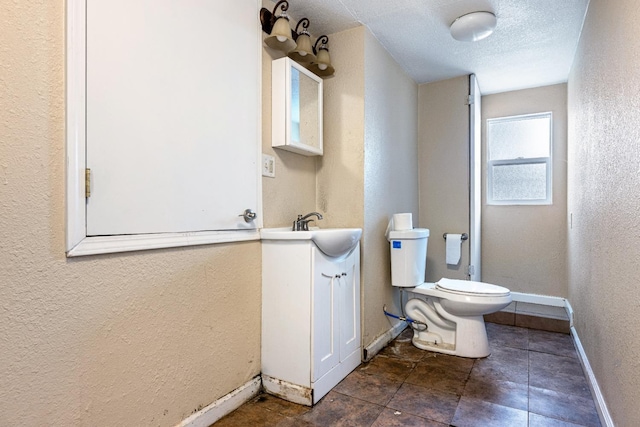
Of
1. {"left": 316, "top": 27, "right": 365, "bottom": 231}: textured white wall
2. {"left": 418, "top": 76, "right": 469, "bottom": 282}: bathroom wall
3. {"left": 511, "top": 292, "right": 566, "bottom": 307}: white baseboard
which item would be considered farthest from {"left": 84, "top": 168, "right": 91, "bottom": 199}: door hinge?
{"left": 511, "top": 292, "right": 566, "bottom": 307}: white baseboard

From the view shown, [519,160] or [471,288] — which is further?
[519,160]

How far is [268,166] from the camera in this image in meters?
1.82

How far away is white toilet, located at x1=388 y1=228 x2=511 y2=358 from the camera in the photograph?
2117 millimetres

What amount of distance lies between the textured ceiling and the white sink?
126cm

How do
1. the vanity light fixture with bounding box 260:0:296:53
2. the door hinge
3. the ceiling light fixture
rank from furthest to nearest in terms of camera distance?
the ceiling light fixture
the vanity light fixture with bounding box 260:0:296:53
the door hinge

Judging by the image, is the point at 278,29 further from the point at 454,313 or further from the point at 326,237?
the point at 454,313

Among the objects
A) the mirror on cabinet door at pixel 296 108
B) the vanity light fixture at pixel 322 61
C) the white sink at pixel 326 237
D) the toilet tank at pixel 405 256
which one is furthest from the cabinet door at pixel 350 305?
the vanity light fixture at pixel 322 61

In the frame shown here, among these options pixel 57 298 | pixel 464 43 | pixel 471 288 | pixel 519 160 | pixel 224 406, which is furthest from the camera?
pixel 519 160

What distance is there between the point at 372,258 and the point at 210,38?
4.95ft

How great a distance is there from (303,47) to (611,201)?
64.4 inches

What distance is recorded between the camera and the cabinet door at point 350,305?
1849mm

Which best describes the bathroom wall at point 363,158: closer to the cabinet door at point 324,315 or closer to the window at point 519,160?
the cabinet door at point 324,315

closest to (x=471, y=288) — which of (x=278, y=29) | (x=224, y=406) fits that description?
(x=224, y=406)

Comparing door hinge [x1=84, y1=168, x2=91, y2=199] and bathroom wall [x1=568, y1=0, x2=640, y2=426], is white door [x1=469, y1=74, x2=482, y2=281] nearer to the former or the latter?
bathroom wall [x1=568, y1=0, x2=640, y2=426]
